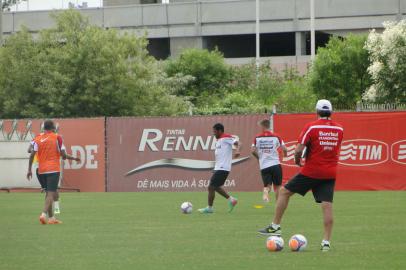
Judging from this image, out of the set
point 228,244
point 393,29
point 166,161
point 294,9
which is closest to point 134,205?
point 166,161

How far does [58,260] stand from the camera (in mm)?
12523

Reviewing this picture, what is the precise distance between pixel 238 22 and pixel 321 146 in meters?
57.4

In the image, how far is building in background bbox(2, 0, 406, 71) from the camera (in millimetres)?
66625

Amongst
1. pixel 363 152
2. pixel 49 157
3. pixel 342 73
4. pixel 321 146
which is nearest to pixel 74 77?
pixel 363 152

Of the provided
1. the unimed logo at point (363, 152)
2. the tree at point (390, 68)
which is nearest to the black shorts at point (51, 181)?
the unimed logo at point (363, 152)

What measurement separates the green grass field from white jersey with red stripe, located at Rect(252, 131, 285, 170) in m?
1.06

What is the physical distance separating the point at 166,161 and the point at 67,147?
141 inches

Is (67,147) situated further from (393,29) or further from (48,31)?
(393,29)

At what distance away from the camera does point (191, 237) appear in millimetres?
15312

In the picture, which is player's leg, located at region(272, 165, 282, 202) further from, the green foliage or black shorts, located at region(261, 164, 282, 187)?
the green foliage

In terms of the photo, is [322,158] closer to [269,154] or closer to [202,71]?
[269,154]

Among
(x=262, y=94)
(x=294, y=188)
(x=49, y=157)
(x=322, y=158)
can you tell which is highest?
(x=262, y=94)

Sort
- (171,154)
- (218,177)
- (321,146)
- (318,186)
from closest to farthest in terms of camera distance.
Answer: (321,146), (318,186), (218,177), (171,154)

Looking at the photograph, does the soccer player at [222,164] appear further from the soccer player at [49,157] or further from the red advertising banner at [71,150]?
the red advertising banner at [71,150]
